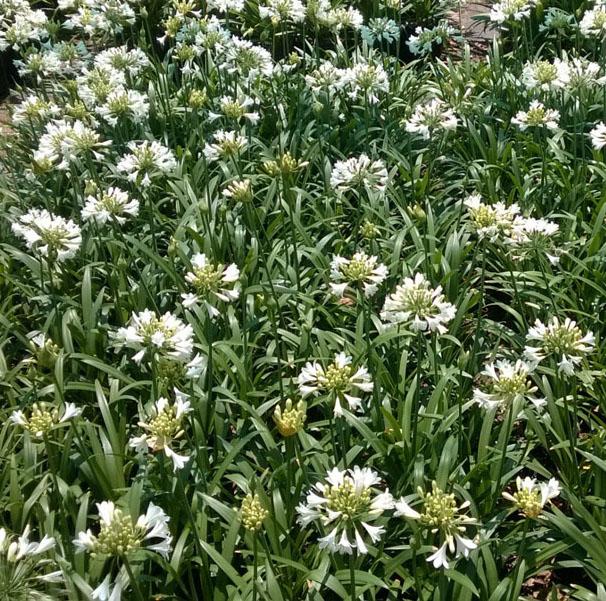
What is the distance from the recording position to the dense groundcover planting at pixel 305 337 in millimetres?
2898

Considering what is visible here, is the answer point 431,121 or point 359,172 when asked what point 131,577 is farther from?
point 431,121

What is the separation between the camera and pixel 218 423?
3.63 meters

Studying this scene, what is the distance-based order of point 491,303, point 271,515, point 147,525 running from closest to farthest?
point 147,525 → point 271,515 → point 491,303

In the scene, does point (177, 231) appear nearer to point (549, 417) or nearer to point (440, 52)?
point (549, 417)

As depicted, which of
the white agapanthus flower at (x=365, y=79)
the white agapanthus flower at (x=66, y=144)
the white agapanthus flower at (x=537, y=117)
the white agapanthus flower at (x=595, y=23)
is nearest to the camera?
the white agapanthus flower at (x=66, y=144)

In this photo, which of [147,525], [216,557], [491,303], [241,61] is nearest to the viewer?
[147,525]

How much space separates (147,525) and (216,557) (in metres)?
0.58

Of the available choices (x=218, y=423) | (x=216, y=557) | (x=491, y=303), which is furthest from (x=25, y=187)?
(x=216, y=557)

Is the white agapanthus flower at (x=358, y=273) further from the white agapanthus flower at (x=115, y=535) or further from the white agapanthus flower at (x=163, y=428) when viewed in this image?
the white agapanthus flower at (x=115, y=535)

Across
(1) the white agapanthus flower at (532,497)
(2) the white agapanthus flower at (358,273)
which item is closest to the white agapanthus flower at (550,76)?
(2) the white agapanthus flower at (358,273)

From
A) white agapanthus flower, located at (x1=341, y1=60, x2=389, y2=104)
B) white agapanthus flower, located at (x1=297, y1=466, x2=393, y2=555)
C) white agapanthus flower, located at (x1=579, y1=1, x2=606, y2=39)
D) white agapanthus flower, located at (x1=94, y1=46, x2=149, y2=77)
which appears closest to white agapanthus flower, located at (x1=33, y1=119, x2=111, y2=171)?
white agapanthus flower, located at (x1=94, y1=46, x2=149, y2=77)

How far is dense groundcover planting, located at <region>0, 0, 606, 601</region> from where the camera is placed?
290 cm

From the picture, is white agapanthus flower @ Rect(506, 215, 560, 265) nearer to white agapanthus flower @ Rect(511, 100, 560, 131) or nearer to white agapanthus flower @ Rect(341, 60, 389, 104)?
white agapanthus flower @ Rect(511, 100, 560, 131)

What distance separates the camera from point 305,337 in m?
3.91
